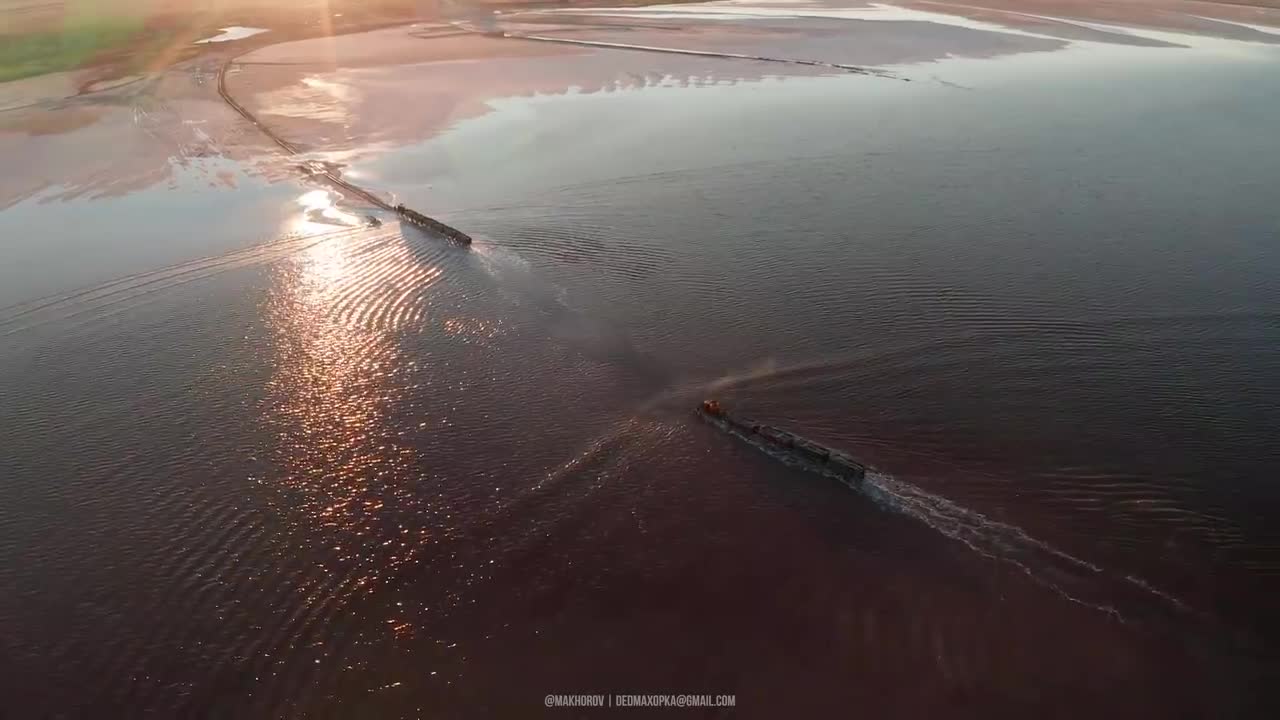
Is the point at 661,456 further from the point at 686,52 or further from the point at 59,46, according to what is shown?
the point at 59,46

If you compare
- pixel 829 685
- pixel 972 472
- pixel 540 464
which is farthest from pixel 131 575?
pixel 972 472

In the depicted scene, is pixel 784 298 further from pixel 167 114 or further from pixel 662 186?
pixel 167 114

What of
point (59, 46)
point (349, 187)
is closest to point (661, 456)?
point (349, 187)

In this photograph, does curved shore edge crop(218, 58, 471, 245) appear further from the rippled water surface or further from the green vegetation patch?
the green vegetation patch

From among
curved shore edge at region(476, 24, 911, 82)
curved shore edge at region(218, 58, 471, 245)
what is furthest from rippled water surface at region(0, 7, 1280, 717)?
curved shore edge at region(476, 24, 911, 82)

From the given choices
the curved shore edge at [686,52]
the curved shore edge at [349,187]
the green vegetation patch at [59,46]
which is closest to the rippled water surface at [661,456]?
the curved shore edge at [349,187]

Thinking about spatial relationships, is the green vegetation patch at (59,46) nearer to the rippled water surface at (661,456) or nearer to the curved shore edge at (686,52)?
the curved shore edge at (686,52)

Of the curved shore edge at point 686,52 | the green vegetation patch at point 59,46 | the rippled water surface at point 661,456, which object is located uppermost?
the curved shore edge at point 686,52
